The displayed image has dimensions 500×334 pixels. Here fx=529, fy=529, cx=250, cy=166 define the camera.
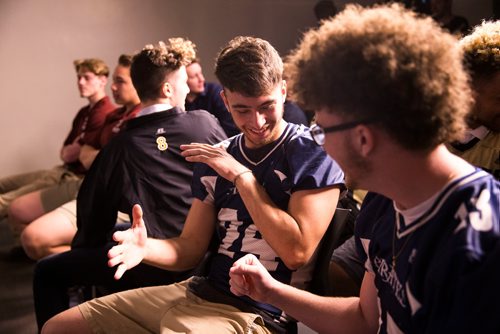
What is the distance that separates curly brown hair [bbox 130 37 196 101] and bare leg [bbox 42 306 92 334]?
3.32 feet

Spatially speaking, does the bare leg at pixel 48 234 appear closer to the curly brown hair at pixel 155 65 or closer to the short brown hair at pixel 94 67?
the curly brown hair at pixel 155 65

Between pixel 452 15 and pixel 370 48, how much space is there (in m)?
3.22

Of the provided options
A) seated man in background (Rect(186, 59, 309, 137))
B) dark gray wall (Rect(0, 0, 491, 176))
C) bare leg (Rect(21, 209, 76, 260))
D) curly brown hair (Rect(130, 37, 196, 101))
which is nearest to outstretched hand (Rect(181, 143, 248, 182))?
curly brown hair (Rect(130, 37, 196, 101))

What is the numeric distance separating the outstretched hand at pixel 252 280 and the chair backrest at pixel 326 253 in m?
0.31

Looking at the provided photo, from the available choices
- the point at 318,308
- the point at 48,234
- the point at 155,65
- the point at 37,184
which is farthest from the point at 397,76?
the point at 37,184

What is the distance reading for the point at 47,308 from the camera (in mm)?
2043

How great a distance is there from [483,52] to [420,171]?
2.09 ft

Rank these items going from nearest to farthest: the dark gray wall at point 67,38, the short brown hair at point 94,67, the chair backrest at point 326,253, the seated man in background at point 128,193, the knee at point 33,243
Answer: the chair backrest at point 326,253 < the seated man in background at point 128,193 < the knee at point 33,243 < the short brown hair at point 94,67 < the dark gray wall at point 67,38

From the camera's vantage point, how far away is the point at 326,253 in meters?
1.45

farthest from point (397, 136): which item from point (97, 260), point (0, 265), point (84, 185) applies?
point (0, 265)

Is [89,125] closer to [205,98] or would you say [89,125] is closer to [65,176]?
[65,176]

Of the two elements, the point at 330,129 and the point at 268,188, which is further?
the point at 268,188

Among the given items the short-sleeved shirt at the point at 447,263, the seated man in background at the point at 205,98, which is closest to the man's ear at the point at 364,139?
the short-sleeved shirt at the point at 447,263

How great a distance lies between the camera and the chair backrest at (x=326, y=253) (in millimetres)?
1450
